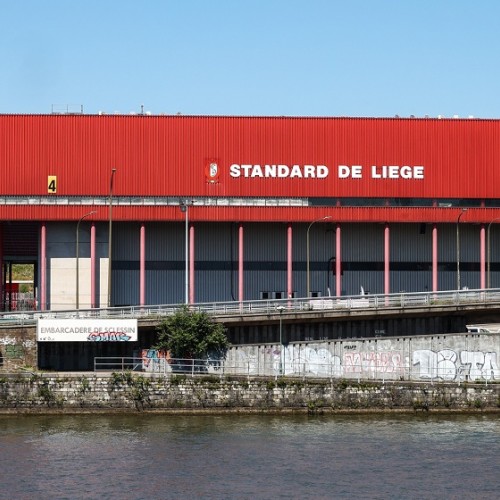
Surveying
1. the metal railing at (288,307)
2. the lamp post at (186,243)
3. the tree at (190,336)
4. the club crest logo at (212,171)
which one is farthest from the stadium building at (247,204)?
the tree at (190,336)

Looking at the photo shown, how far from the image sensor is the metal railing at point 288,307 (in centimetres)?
9250

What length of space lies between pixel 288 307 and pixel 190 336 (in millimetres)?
8013

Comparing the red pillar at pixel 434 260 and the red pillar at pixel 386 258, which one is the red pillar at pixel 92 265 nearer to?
the red pillar at pixel 386 258

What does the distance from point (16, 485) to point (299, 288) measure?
169 ft

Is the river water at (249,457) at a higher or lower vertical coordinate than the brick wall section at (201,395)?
lower

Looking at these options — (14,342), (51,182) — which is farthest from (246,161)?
(14,342)

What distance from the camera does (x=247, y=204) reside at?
110 meters

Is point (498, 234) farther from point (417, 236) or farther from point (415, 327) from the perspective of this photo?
point (415, 327)

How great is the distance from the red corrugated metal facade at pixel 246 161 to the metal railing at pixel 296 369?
63.7 ft

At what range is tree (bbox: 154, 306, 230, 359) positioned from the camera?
90.4 m

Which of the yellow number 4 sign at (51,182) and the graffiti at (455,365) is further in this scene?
the yellow number 4 sign at (51,182)

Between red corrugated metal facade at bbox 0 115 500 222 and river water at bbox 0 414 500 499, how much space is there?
31.0 meters

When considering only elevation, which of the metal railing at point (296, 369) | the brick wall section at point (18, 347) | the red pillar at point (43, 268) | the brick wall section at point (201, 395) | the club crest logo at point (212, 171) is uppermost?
the club crest logo at point (212, 171)

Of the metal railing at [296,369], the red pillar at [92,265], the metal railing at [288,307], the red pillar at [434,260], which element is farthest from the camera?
the red pillar at [434,260]
